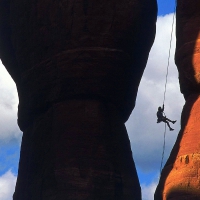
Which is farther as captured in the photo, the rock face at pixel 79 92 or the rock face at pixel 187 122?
the rock face at pixel 79 92

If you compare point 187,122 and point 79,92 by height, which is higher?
point 79,92

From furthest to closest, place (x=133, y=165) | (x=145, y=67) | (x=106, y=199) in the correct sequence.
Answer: (x=145, y=67) < (x=133, y=165) < (x=106, y=199)

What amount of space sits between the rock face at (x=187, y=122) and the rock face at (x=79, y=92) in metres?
1.00

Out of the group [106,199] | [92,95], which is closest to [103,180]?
[106,199]

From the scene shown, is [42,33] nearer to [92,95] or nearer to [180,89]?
[92,95]

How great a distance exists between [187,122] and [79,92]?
2.86m

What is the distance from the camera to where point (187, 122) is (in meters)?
20.5

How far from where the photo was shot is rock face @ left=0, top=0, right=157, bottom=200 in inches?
782

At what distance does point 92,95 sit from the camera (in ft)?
68.0

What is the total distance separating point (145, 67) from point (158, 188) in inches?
152

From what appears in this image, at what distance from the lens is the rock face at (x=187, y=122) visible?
19.3m

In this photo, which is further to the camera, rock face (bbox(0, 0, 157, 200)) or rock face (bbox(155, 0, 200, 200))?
rock face (bbox(0, 0, 157, 200))

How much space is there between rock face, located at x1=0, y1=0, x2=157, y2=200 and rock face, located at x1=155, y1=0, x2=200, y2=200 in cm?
100

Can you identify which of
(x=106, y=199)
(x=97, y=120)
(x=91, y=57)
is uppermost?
(x=91, y=57)
